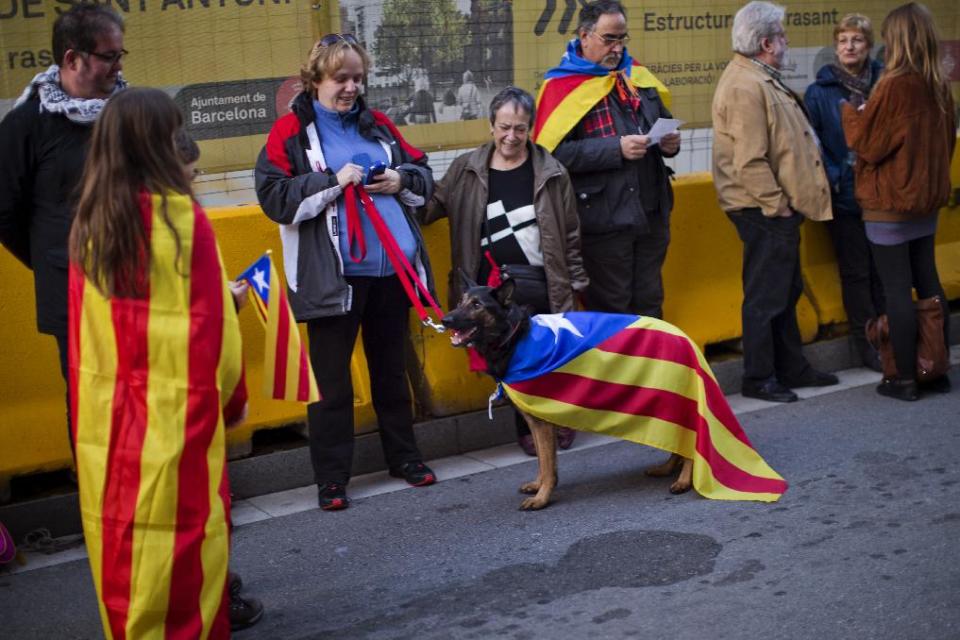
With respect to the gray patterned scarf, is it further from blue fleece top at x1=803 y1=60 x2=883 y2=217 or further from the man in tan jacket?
blue fleece top at x1=803 y1=60 x2=883 y2=217

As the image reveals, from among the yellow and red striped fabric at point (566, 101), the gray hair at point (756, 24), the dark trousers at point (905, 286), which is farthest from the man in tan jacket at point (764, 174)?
the yellow and red striped fabric at point (566, 101)

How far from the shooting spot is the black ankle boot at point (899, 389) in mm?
7508

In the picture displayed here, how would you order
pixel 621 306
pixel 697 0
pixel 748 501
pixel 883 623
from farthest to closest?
pixel 697 0 → pixel 621 306 → pixel 748 501 → pixel 883 623

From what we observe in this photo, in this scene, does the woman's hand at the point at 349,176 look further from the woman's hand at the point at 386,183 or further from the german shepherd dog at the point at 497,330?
the german shepherd dog at the point at 497,330

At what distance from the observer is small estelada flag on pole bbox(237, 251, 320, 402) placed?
439 centimetres

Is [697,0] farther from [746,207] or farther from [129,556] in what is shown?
[129,556]

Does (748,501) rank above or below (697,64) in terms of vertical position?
below

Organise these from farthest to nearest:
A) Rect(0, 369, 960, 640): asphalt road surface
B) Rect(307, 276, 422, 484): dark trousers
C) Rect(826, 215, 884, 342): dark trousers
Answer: Rect(826, 215, 884, 342): dark trousers, Rect(307, 276, 422, 484): dark trousers, Rect(0, 369, 960, 640): asphalt road surface

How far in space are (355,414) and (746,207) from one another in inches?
102

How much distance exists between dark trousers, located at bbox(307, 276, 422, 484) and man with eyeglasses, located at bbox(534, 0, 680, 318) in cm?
124

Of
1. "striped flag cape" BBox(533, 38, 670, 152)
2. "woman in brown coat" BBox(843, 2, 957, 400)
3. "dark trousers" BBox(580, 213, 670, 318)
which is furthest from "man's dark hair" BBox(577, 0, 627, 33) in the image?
"woman in brown coat" BBox(843, 2, 957, 400)

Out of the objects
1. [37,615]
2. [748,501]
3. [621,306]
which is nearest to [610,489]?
[748,501]

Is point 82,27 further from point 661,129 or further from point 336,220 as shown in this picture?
point 661,129

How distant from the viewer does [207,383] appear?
3.97m
